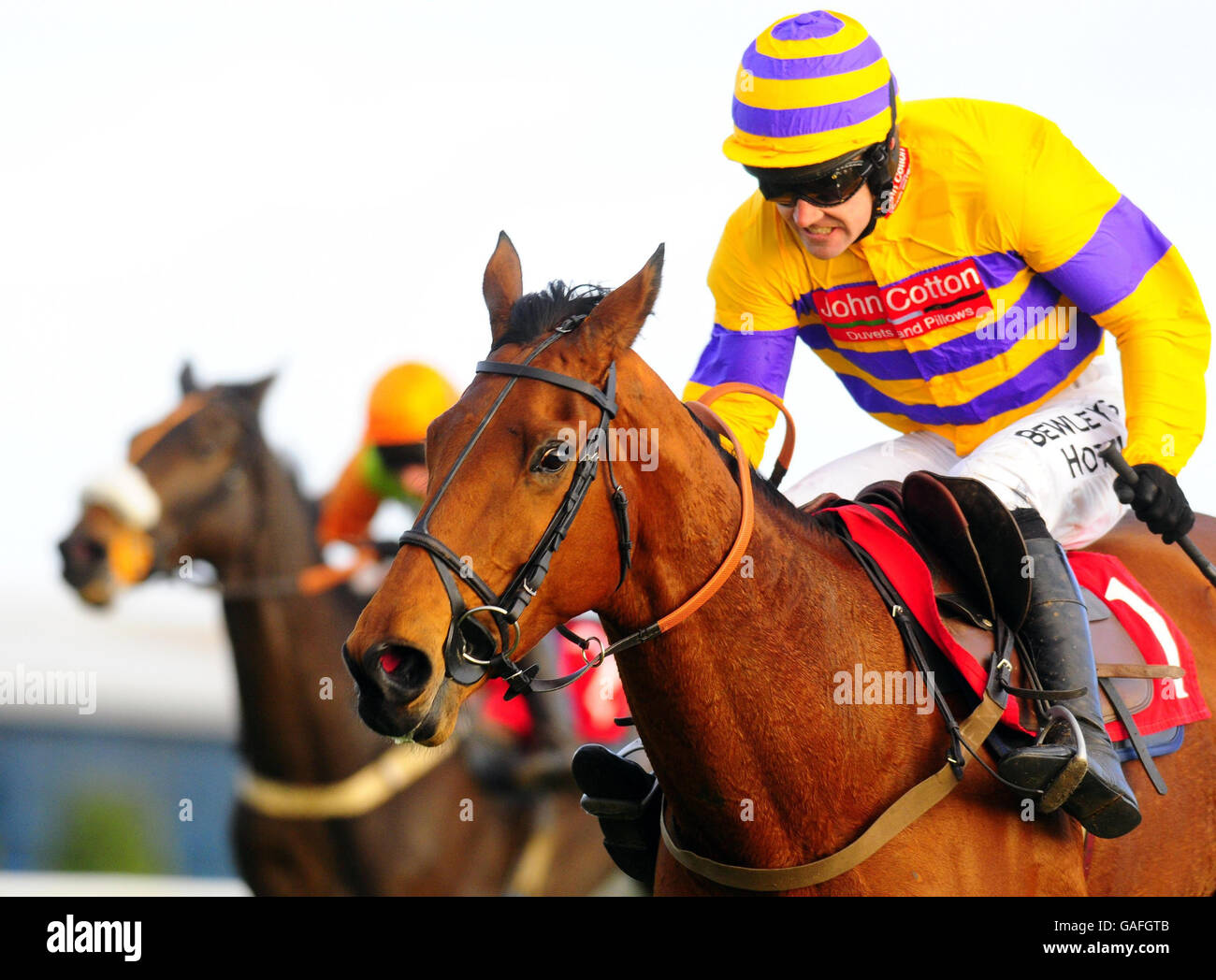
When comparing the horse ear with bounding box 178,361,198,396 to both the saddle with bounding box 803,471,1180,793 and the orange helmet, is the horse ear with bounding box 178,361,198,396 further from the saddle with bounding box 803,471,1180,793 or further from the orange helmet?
the saddle with bounding box 803,471,1180,793

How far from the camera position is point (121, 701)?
13.3 m

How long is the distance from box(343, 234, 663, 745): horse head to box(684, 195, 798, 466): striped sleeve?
988mm

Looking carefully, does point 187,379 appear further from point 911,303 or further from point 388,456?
point 911,303

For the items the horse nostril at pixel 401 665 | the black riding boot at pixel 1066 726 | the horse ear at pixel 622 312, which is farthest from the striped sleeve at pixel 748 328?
the horse nostril at pixel 401 665

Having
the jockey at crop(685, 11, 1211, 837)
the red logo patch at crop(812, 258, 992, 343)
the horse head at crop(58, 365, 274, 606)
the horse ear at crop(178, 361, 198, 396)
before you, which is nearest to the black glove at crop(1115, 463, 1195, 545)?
the jockey at crop(685, 11, 1211, 837)

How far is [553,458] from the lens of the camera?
2.18 meters

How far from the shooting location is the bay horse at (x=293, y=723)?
534 cm

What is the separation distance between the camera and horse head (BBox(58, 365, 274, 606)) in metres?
5.53

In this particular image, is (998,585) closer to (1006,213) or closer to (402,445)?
(1006,213)

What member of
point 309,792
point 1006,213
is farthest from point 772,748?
point 309,792

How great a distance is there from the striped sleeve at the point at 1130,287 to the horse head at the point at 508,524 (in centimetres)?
119
